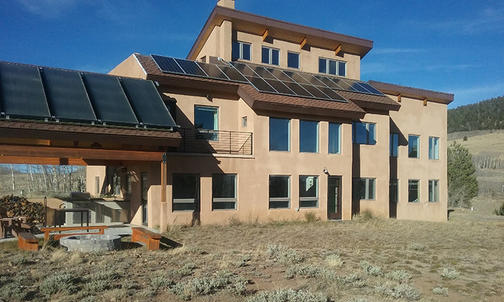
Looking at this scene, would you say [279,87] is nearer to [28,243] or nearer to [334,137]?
[334,137]

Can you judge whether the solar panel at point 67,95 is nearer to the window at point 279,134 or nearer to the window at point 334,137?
the window at point 279,134

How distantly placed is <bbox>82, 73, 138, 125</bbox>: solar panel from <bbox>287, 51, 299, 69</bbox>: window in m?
11.2

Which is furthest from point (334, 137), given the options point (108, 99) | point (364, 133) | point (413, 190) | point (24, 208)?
point (24, 208)

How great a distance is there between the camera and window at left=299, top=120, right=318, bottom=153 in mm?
19172

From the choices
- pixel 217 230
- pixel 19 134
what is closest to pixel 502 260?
pixel 217 230

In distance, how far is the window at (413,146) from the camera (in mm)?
25263

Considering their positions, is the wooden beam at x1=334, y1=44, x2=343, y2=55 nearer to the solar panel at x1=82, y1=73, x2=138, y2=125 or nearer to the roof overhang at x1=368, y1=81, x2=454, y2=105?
the roof overhang at x1=368, y1=81, x2=454, y2=105

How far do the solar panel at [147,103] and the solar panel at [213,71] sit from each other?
9.74 ft

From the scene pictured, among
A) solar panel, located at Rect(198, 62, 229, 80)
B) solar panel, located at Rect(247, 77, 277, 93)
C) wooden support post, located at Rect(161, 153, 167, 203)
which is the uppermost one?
solar panel, located at Rect(198, 62, 229, 80)

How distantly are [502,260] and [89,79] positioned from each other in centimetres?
1435

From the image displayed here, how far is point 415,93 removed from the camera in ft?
83.2

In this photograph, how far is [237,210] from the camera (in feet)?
56.6

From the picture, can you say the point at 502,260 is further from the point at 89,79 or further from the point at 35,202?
the point at 35,202

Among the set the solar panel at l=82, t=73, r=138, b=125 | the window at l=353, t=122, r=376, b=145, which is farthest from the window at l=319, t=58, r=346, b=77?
the solar panel at l=82, t=73, r=138, b=125
